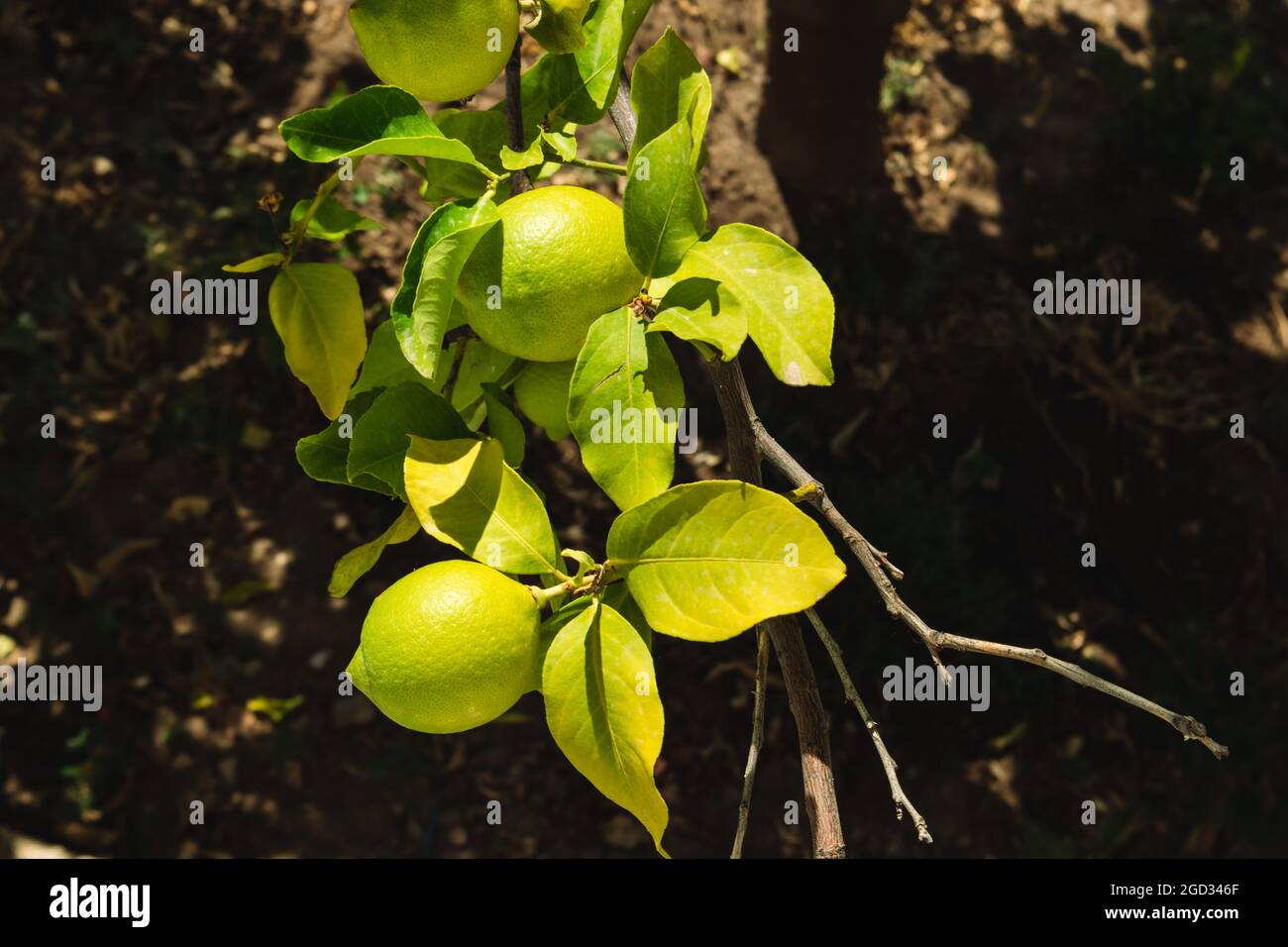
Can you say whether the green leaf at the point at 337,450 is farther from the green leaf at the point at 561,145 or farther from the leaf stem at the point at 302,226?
the green leaf at the point at 561,145

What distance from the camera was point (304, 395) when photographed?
3.19 metres

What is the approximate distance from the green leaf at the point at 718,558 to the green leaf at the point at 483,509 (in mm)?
78

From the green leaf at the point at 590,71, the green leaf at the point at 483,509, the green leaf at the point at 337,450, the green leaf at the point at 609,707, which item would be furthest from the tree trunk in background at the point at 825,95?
the green leaf at the point at 609,707

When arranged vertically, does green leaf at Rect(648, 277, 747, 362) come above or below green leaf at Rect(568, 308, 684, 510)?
above

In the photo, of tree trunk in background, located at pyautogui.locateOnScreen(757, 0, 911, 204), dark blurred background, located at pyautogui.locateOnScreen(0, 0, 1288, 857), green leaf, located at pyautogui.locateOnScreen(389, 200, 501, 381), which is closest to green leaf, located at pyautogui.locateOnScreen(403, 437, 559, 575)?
green leaf, located at pyautogui.locateOnScreen(389, 200, 501, 381)

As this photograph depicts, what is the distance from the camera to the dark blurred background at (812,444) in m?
2.95

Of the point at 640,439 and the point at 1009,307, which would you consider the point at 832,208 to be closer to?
the point at 1009,307

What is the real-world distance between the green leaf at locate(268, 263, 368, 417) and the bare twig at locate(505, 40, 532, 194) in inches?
8.6

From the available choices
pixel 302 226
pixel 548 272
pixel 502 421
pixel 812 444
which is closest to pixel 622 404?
pixel 548 272

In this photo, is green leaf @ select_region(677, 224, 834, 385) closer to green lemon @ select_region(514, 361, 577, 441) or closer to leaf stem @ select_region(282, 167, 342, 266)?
green lemon @ select_region(514, 361, 577, 441)

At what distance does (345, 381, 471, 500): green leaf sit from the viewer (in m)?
1.03

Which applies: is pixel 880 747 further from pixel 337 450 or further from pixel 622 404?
pixel 337 450

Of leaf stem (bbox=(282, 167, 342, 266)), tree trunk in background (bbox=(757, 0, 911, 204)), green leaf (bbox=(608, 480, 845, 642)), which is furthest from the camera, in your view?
tree trunk in background (bbox=(757, 0, 911, 204))
